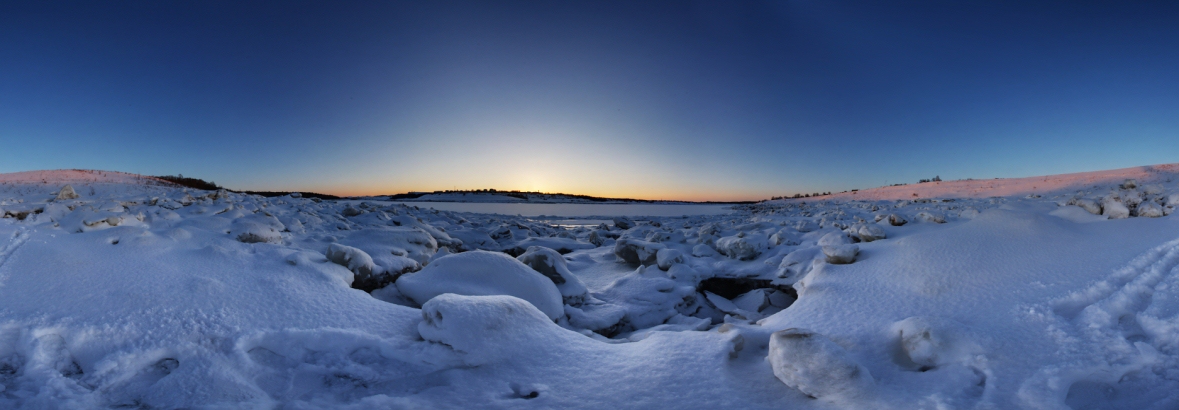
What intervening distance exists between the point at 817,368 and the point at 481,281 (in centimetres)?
174

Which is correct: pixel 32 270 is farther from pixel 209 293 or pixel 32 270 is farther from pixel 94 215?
pixel 94 215

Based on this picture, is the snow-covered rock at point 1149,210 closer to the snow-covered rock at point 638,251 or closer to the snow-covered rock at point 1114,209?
the snow-covered rock at point 1114,209

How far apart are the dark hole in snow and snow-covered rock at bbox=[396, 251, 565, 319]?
50.4 inches

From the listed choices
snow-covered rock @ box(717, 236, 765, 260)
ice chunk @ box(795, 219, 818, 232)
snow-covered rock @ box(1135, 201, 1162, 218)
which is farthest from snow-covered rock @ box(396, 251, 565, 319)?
snow-covered rock @ box(1135, 201, 1162, 218)

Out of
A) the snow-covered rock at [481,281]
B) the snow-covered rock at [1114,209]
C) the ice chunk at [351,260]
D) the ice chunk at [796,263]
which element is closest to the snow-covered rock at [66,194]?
the ice chunk at [351,260]

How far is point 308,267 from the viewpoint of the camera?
7.53ft

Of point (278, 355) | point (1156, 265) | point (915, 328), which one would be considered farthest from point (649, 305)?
point (1156, 265)

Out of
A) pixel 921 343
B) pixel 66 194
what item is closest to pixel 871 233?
pixel 921 343

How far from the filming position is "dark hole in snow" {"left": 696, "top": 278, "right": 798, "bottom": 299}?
10.4ft

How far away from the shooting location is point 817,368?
125 centimetres

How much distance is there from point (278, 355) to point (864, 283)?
2582 mm

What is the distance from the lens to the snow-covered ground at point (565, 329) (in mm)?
1209

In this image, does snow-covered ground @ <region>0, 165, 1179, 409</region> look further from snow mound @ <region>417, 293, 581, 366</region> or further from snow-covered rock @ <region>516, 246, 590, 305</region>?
snow-covered rock @ <region>516, 246, 590, 305</region>

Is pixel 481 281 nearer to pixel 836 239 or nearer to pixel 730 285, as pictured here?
pixel 730 285
